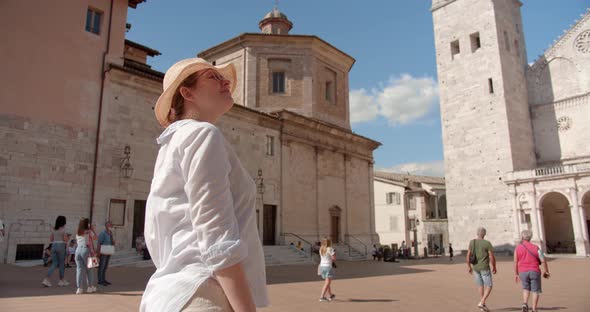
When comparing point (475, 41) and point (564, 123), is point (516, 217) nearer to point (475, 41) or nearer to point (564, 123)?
point (564, 123)

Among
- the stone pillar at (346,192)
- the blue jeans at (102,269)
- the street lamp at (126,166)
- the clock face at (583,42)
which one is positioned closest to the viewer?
the blue jeans at (102,269)

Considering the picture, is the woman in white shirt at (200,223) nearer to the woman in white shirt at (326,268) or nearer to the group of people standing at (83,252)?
the woman in white shirt at (326,268)

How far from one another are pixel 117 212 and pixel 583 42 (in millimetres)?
40659

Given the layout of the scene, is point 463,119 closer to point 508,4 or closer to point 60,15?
point 508,4

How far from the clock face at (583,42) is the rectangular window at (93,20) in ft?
128

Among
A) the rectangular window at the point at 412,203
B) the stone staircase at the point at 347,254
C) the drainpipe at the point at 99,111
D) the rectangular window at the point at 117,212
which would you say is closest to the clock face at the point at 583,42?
the rectangular window at the point at 412,203

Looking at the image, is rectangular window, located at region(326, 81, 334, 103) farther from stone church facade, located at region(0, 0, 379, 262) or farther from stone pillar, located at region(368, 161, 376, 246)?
stone pillar, located at region(368, 161, 376, 246)

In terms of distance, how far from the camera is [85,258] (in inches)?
376

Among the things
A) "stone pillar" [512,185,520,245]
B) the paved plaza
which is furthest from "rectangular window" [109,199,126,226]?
"stone pillar" [512,185,520,245]

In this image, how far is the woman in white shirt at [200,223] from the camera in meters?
1.49

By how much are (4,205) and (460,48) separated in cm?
3756

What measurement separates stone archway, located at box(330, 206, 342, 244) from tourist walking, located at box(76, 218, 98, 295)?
1938 cm

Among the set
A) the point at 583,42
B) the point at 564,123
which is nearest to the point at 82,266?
the point at 564,123

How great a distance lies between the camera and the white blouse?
151 cm
